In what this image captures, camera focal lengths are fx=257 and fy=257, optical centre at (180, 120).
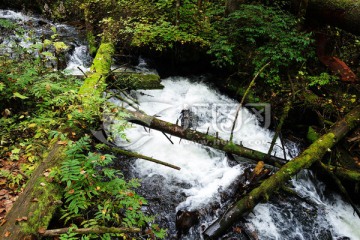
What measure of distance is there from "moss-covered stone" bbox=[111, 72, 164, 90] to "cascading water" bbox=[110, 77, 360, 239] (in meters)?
0.65

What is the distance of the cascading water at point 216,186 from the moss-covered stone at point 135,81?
320 millimetres

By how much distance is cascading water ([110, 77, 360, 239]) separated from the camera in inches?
186

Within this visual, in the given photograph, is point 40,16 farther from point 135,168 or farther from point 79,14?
point 135,168

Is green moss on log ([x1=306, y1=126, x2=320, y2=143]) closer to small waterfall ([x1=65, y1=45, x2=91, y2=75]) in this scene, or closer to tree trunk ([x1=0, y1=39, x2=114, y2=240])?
tree trunk ([x1=0, y1=39, x2=114, y2=240])

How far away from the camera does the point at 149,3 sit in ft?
30.8

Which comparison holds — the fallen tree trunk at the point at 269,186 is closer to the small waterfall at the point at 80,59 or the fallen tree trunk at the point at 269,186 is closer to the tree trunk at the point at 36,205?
the tree trunk at the point at 36,205

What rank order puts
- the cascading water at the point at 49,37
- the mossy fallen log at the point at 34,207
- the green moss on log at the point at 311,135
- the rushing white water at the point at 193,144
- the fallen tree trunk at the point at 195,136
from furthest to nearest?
the cascading water at the point at 49,37 → the green moss on log at the point at 311,135 → the rushing white water at the point at 193,144 → the fallen tree trunk at the point at 195,136 → the mossy fallen log at the point at 34,207

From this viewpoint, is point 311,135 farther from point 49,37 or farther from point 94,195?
point 49,37

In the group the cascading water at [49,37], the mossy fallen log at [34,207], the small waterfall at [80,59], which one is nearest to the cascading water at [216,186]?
the mossy fallen log at [34,207]

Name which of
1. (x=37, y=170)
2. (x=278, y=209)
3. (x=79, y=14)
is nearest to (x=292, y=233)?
(x=278, y=209)

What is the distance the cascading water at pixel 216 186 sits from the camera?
15.4 ft

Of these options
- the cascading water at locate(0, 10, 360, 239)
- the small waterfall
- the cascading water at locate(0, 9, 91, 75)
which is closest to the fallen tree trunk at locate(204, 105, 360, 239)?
the cascading water at locate(0, 10, 360, 239)

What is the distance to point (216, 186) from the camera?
5.23 metres

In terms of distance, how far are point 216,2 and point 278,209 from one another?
8.06 meters
